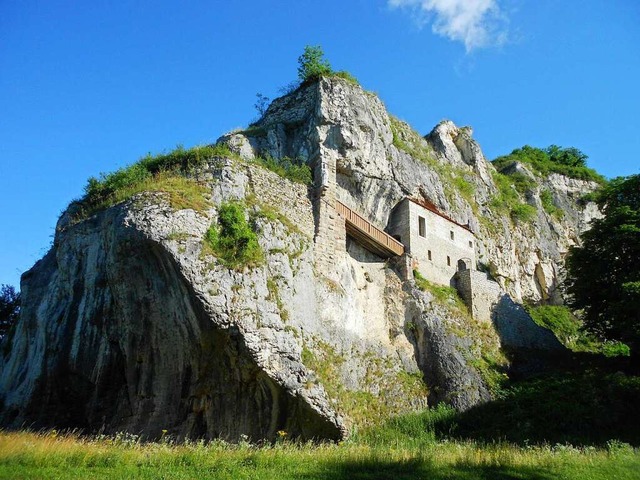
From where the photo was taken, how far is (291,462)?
15.0m

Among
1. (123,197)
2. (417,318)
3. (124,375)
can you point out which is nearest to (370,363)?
(417,318)

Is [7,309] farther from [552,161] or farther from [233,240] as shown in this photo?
[552,161]

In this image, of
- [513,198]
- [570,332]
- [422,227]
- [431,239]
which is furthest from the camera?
[513,198]

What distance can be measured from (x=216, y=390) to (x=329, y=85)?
18210 mm

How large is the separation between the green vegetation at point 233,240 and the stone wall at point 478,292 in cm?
1347

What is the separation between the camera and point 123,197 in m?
22.7

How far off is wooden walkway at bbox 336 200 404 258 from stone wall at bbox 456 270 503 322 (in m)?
4.09

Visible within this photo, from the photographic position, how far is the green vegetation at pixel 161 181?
21.5 meters

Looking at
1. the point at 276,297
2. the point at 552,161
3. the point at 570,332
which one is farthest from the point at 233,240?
the point at 552,161

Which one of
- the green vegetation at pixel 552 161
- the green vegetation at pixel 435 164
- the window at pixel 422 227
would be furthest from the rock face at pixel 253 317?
the green vegetation at pixel 552 161

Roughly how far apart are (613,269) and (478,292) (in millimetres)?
6639

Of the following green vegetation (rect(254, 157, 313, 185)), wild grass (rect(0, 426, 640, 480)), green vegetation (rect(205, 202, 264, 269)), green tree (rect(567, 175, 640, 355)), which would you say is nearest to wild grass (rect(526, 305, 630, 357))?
green tree (rect(567, 175, 640, 355))

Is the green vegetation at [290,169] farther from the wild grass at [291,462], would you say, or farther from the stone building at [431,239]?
the wild grass at [291,462]

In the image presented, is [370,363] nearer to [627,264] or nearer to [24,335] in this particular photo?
[627,264]
